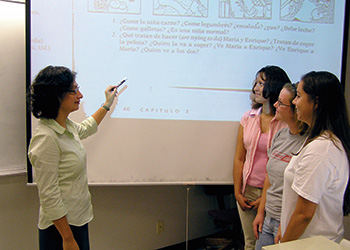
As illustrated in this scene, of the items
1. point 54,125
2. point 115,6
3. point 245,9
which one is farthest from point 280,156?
point 115,6

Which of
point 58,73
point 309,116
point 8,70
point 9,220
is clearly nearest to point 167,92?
point 58,73

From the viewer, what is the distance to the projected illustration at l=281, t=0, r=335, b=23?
192 centimetres

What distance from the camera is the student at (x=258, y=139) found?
5.66ft

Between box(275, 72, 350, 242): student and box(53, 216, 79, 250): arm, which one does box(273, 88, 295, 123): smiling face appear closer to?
box(275, 72, 350, 242): student

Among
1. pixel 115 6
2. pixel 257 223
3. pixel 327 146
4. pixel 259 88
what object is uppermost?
pixel 115 6

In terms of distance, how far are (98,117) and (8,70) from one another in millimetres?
763

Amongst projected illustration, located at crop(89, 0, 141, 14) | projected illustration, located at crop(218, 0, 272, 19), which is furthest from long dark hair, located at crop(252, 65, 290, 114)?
projected illustration, located at crop(89, 0, 141, 14)

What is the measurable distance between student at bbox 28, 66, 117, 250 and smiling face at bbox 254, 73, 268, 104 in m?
1.13

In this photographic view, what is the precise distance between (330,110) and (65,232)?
1307 mm

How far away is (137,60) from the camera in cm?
182

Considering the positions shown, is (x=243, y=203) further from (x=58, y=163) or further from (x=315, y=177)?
(x=58, y=163)

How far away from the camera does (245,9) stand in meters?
1.88

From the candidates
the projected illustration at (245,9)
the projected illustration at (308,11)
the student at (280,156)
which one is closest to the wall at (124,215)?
the student at (280,156)

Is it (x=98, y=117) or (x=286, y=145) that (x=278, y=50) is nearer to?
(x=286, y=145)
